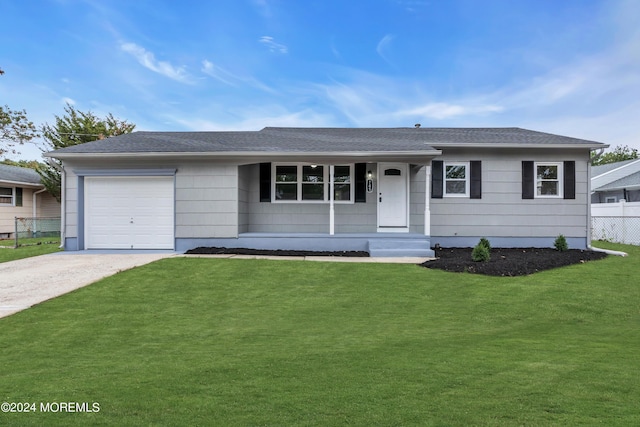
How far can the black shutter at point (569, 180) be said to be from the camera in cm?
1239

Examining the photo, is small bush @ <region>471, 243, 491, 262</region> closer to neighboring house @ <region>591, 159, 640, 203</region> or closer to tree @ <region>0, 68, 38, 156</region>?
neighboring house @ <region>591, 159, 640, 203</region>

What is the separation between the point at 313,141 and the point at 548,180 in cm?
785

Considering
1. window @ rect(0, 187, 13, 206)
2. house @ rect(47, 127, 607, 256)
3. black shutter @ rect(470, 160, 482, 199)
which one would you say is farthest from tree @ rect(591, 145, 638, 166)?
window @ rect(0, 187, 13, 206)

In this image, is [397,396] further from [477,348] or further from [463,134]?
[463,134]

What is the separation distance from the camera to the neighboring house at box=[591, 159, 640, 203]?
21.4m

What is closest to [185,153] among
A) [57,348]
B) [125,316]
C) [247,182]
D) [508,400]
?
[247,182]

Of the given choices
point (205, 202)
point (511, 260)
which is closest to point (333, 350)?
point (511, 260)

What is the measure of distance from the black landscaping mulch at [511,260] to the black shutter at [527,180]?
5.94 feet

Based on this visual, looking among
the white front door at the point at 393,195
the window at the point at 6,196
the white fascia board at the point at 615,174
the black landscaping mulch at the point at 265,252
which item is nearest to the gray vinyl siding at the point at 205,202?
the black landscaping mulch at the point at 265,252

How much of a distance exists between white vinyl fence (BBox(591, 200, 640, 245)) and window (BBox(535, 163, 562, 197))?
6.05m

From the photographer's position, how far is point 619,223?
54.9ft

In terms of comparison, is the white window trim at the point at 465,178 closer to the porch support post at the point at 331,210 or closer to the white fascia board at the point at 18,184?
the porch support post at the point at 331,210

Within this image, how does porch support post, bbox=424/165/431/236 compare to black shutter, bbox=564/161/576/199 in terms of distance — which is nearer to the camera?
porch support post, bbox=424/165/431/236

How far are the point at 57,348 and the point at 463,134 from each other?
13078 millimetres
